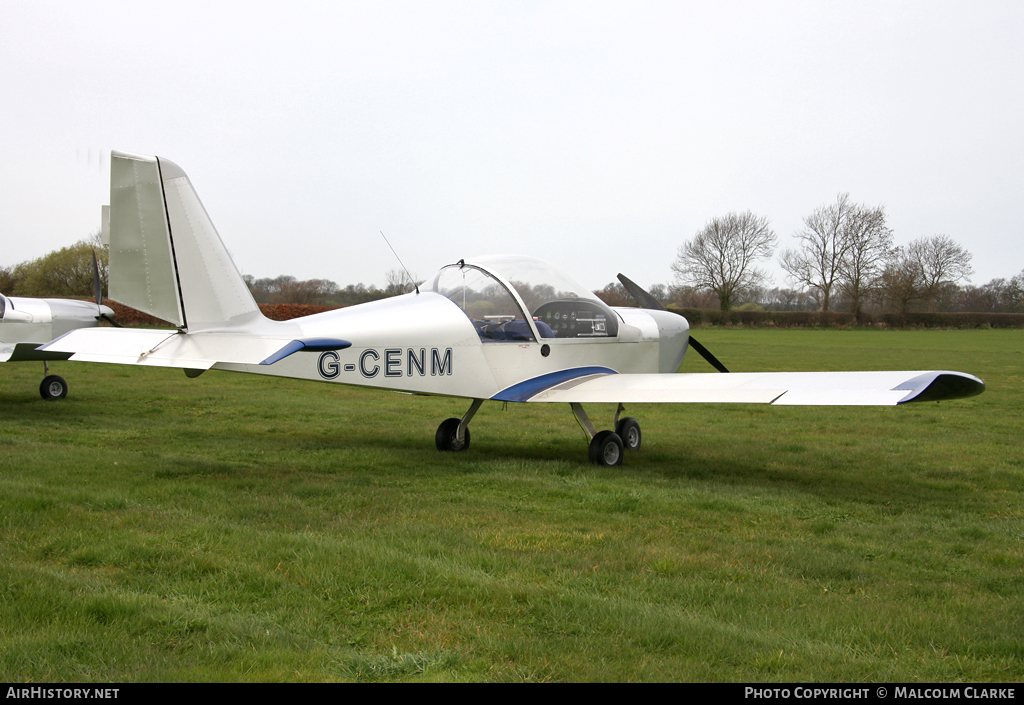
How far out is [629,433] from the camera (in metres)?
8.92

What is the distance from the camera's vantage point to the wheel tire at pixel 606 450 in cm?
795

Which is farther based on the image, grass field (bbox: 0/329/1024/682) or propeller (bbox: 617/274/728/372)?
propeller (bbox: 617/274/728/372)

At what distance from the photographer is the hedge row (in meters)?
57.1

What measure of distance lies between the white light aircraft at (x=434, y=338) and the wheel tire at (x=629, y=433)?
0.05 feet

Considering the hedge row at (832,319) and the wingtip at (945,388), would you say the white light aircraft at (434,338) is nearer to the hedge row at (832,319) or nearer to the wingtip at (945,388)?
the wingtip at (945,388)

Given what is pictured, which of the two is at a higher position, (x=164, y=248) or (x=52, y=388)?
(x=164, y=248)

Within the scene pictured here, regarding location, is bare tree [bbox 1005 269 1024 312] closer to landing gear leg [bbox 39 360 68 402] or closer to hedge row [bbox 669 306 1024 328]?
hedge row [bbox 669 306 1024 328]

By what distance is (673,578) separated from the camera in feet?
13.9

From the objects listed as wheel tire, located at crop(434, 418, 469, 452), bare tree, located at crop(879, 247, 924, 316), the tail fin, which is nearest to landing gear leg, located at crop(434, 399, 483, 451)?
wheel tire, located at crop(434, 418, 469, 452)

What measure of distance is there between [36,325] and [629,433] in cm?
1038

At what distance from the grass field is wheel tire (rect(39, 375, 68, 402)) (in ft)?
12.9

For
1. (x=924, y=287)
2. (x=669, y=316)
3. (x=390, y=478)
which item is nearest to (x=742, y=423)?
(x=669, y=316)

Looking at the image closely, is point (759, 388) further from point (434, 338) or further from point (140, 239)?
point (140, 239)

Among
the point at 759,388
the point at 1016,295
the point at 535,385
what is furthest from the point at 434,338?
the point at 1016,295
